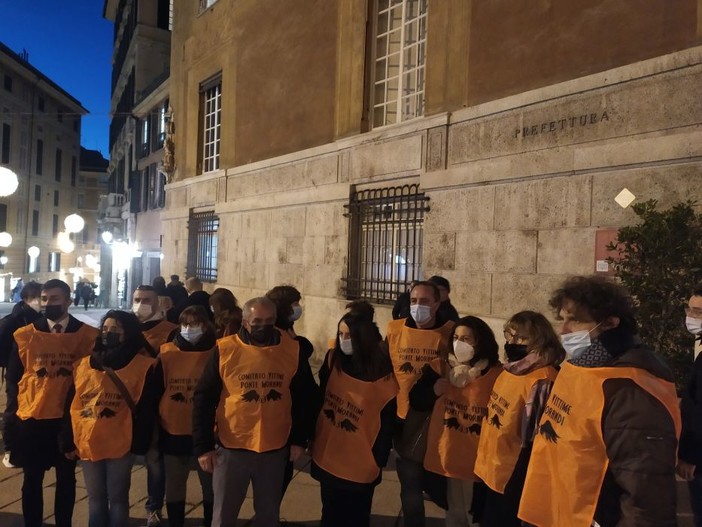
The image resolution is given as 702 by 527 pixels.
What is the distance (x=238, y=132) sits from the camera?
12742 mm

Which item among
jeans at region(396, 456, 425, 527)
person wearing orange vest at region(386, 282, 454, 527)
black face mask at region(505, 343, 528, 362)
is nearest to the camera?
black face mask at region(505, 343, 528, 362)

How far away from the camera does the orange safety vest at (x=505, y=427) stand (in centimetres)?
276

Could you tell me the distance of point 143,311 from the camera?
15.4 ft

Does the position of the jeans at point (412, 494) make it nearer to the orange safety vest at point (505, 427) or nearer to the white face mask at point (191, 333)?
the orange safety vest at point (505, 427)

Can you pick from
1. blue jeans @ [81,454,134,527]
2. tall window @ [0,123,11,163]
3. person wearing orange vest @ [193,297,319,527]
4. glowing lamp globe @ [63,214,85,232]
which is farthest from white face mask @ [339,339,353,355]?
tall window @ [0,123,11,163]

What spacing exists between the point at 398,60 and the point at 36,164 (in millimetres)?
36843

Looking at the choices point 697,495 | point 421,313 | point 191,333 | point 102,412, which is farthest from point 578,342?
point 102,412

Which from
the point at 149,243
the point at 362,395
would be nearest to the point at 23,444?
the point at 362,395

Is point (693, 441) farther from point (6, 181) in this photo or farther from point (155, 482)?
point (6, 181)

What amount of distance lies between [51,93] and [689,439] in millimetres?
44159

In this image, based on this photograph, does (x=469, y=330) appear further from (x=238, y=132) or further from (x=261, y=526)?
(x=238, y=132)

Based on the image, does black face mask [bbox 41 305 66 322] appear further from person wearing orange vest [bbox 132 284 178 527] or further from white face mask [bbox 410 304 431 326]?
white face mask [bbox 410 304 431 326]

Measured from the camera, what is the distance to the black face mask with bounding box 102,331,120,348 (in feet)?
11.5

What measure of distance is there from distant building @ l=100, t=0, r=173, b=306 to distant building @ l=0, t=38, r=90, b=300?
637cm
